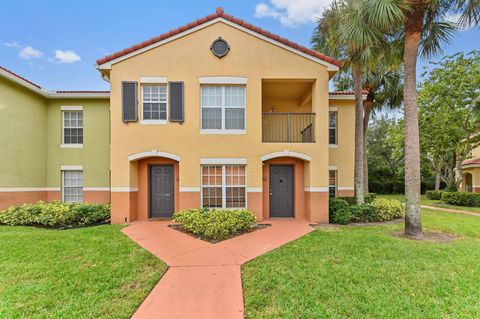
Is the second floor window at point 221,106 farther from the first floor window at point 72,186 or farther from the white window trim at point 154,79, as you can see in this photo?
the first floor window at point 72,186

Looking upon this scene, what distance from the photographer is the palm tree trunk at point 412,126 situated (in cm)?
757

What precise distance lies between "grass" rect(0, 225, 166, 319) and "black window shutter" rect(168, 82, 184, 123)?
4756 mm

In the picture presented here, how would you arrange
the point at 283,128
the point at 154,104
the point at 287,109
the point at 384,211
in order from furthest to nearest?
the point at 287,109, the point at 283,128, the point at 384,211, the point at 154,104

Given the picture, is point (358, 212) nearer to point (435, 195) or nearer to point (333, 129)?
point (333, 129)

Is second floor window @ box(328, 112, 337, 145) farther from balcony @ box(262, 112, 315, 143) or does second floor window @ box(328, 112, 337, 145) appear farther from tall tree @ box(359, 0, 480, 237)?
tall tree @ box(359, 0, 480, 237)

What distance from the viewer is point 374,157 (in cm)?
2888

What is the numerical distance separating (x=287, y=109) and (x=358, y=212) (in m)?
6.18

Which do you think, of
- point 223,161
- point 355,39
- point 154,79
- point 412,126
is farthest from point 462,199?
point 154,79

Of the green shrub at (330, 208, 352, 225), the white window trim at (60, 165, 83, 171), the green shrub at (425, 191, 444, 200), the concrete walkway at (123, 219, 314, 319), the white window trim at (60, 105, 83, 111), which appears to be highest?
the white window trim at (60, 105, 83, 111)

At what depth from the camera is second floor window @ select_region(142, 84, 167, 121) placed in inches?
376

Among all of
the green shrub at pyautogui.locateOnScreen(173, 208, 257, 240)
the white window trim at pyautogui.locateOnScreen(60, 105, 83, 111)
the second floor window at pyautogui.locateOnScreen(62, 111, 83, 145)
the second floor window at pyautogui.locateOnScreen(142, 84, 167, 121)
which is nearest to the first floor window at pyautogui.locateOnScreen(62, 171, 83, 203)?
the second floor window at pyautogui.locateOnScreen(62, 111, 83, 145)

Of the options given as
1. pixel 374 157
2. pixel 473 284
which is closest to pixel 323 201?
pixel 473 284

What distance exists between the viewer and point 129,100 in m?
9.38

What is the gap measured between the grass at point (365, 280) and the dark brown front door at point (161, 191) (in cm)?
574
